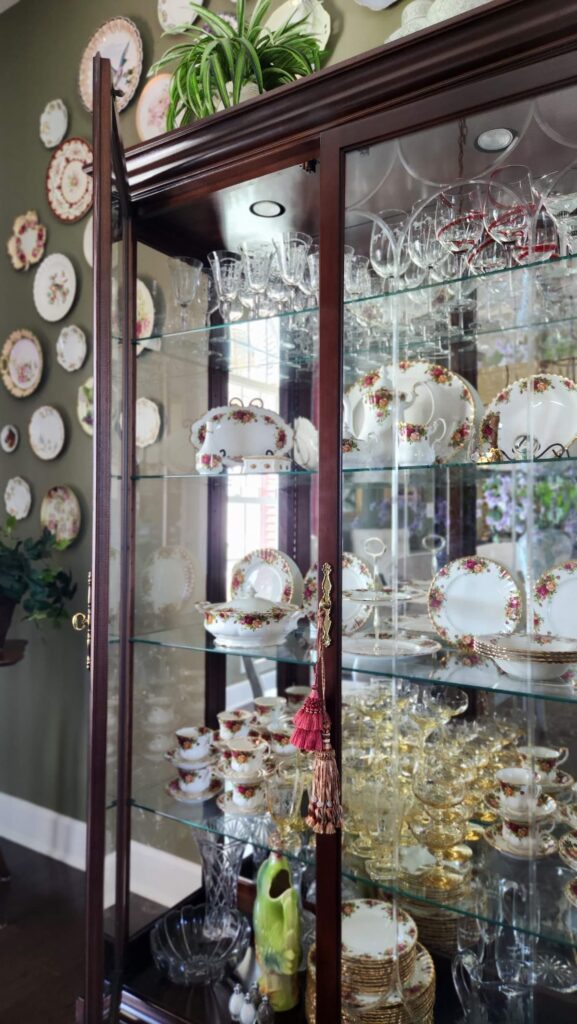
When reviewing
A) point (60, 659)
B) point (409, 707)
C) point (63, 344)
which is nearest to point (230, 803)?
point (409, 707)

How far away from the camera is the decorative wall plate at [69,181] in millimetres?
2307

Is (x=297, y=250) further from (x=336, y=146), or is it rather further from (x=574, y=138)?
(x=574, y=138)

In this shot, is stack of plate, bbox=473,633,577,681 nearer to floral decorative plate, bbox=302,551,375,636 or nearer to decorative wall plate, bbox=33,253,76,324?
floral decorative plate, bbox=302,551,375,636

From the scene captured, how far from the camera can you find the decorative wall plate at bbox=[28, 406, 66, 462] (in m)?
2.36

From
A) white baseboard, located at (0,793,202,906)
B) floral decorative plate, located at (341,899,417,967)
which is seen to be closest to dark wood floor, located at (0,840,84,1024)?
white baseboard, located at (0,793,202,906)

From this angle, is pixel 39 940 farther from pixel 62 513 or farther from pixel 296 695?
pixel 62 513

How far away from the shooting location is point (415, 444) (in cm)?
124

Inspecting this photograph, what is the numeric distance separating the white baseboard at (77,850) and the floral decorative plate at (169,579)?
703 millimetres

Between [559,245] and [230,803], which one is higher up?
[559,245]

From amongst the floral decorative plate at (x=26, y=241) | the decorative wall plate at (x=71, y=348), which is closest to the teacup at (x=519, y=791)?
the decorative wall plate at (x=71, y=348)

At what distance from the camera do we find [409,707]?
1.31 meters

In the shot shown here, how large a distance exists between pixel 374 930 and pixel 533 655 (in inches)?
26.1

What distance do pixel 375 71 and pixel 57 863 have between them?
2.49m

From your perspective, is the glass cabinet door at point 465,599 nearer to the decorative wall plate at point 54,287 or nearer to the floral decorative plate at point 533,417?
the floral decorative plate at point 533,417
